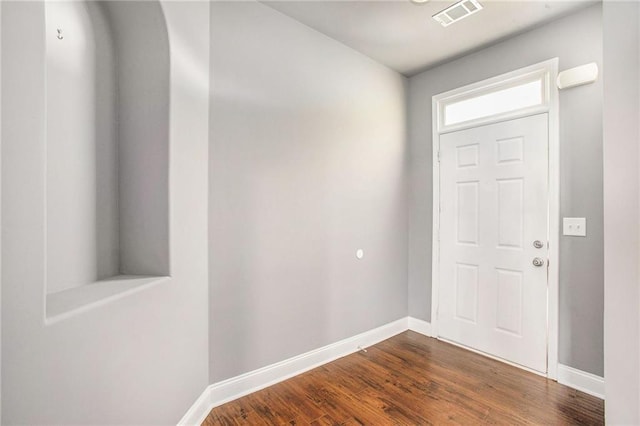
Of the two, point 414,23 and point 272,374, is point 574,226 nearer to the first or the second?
point 414,23

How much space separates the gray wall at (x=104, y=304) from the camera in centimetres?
87

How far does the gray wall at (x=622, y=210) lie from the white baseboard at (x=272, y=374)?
177 centimetres

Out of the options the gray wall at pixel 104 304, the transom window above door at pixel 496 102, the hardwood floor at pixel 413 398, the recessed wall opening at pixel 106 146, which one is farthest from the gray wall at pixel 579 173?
the recessed wall opening at pixel 106 146

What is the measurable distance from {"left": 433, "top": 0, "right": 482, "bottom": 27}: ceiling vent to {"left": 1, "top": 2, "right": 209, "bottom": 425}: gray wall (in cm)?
175

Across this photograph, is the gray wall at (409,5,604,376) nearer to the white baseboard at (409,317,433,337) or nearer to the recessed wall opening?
the white baseboard at (409,317,433,337)

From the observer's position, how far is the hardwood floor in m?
1.90

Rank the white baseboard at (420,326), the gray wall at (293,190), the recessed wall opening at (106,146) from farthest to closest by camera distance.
Result: the white baseboard at (420,326) → the gray wall at (293,190) → the recessed wall opening at (106,146)

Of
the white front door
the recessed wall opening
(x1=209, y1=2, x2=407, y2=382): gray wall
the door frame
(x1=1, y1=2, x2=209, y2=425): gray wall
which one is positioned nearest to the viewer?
(x1=1, y1=2, x2=209, y2=425): gray wall

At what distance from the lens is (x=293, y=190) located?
94.7 inches

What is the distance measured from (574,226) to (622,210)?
0.96 meters

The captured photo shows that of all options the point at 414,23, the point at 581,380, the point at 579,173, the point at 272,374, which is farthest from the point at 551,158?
the point at 272,374

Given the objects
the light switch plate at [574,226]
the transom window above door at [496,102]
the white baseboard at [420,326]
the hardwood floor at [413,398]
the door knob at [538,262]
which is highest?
the transom window above door at [496,102]

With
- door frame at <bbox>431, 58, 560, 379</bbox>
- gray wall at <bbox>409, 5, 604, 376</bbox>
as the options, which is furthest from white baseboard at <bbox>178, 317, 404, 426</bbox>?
gray wall at <bbox>409, 5, 604, 376</bbox>

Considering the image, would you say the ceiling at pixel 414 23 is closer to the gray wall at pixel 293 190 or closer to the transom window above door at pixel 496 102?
the gray wall at pixel 293 190
